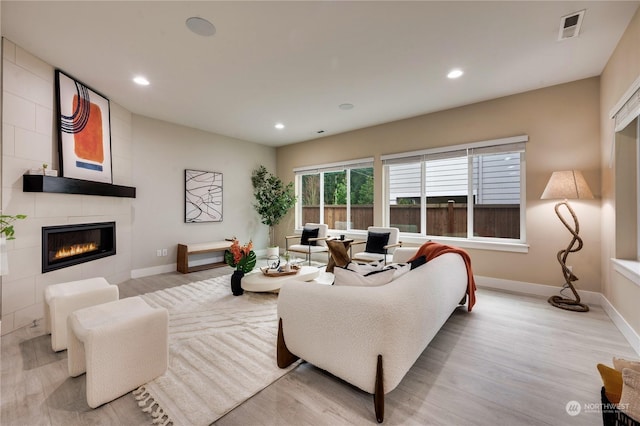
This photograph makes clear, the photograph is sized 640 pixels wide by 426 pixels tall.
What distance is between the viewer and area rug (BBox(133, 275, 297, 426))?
5.34 feet

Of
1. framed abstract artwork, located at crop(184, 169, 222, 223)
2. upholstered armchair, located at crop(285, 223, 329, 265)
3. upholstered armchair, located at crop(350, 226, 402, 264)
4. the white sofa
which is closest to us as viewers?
the white sofa

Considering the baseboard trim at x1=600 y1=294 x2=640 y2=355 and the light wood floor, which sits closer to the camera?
the light wood floor

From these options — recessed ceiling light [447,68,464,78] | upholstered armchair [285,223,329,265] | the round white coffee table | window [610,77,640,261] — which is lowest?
the round white coffee table

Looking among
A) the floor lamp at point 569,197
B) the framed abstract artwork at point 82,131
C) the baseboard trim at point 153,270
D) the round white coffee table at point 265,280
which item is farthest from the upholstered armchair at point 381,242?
the framed abstract artwork at point 82,131

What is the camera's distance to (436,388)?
1792 mm

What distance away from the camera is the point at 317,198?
258 inches

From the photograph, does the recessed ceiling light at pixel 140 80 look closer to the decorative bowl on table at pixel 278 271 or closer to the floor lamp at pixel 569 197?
the decorative bowl on table at pixel 278 271

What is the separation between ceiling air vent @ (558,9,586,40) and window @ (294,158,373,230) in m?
3.21

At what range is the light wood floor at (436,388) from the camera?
1.54m

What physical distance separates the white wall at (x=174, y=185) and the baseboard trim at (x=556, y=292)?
5.09 meters

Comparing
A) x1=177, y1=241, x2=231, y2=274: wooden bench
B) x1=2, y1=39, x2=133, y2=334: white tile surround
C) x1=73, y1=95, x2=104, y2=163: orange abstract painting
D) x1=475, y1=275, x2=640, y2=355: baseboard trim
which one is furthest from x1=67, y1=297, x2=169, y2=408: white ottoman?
x1=475, y1=275, x2=640, y2=355: baseboard trim

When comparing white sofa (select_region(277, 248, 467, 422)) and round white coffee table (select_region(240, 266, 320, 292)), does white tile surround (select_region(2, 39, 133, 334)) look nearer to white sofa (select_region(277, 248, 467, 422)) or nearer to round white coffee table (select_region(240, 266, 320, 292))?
round white coffee table (select_region(240, 266, 320, 292))

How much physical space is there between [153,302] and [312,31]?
12.0 feet

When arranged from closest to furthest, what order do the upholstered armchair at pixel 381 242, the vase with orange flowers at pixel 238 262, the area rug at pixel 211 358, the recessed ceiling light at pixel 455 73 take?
the area rug at pixel 211 358
the recessed ceiling light at pixel 455 73
the vase with orange flowers at pixel 238 262
the upholstered armchair at pixel 381 242
